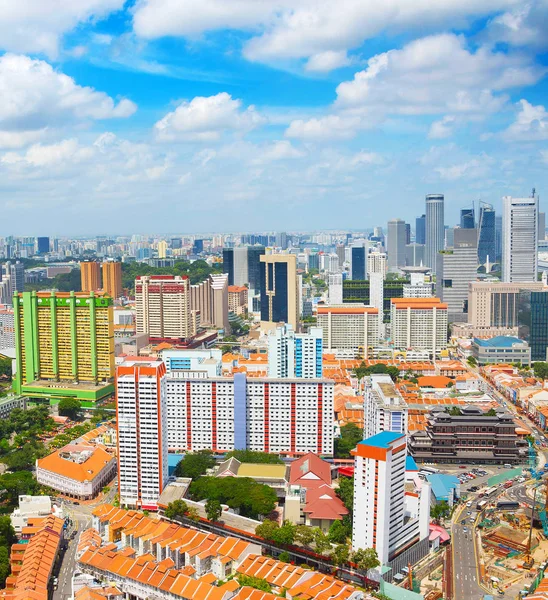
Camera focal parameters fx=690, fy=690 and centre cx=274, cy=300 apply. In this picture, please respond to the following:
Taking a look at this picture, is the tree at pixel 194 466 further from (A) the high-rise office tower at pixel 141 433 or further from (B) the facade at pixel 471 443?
(B) the facade at pixel 471 443

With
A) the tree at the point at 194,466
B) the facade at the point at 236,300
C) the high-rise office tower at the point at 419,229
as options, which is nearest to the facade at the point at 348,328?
the facade at the point at 236,300

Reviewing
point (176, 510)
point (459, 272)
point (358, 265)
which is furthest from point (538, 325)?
point (358, 265)

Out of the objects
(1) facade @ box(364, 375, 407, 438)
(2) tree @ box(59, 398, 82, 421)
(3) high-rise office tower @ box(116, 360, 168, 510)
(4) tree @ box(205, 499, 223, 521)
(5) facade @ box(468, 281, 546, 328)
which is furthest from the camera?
(5) facade @ box(468, 281, 546, 328)

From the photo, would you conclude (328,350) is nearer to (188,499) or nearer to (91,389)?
(91,389)

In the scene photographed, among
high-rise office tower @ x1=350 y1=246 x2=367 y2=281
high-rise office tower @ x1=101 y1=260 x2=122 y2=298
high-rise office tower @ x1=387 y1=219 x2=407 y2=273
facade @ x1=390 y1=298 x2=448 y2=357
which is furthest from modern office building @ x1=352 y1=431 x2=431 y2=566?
high-rise office tower @ x1=387 y1=219 x2=407 y2=273

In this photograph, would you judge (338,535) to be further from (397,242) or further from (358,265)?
(397,242)

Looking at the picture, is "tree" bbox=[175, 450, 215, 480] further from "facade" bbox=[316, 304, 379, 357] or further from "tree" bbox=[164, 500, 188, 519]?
"facade" bbox=[316, 304, 379, 357]
